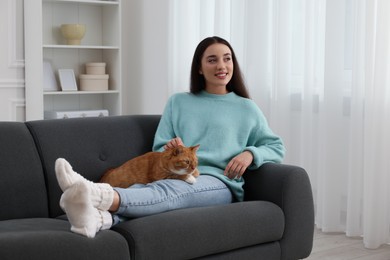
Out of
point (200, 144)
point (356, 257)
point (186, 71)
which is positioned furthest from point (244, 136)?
point (186, 71)

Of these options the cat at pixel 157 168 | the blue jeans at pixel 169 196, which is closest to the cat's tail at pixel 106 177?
the cat at pixel 157 168

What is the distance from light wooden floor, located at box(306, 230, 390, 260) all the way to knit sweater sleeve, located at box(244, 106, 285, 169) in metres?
0.79

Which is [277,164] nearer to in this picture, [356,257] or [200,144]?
[200,144]

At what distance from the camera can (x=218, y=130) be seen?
2.97m

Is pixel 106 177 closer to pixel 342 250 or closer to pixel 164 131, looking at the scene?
pixel 164 131

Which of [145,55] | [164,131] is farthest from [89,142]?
[145,55]

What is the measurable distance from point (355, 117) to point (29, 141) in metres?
1.92

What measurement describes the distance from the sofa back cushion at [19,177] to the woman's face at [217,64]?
2.77 feet

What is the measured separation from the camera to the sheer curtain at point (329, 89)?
3.69 meters

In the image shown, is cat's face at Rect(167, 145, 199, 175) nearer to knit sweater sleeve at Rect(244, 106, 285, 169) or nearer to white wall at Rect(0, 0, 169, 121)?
knit sweater sleeve at Rect(244, 106, 285, 169)

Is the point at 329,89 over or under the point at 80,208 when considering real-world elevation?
over

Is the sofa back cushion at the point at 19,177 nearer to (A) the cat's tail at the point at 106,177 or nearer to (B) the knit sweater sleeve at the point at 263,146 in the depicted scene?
(A) the cat's tail at the point at 106,177

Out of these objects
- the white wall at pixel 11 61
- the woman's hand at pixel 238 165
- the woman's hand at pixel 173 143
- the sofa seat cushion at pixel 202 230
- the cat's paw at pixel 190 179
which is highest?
the white wall at pixel 11 61

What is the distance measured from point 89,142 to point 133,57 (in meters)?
2.71
